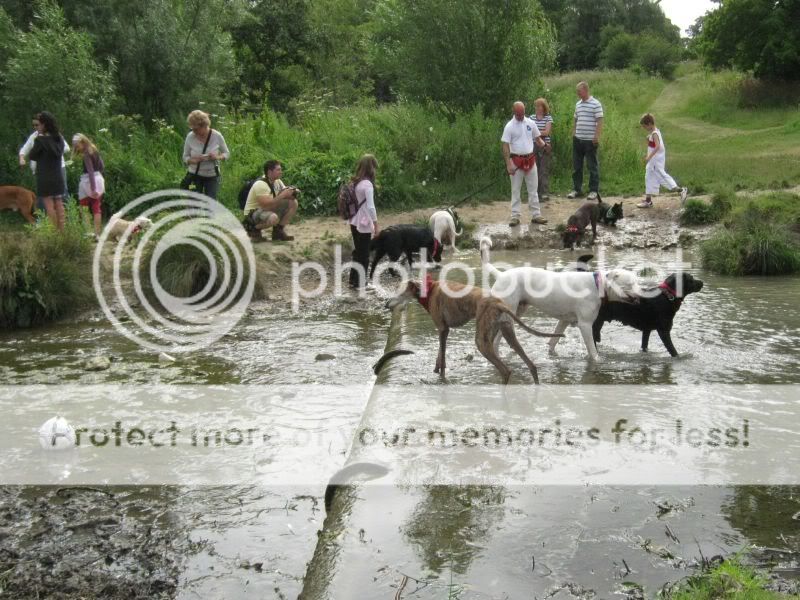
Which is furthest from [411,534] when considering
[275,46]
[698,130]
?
[275,46]

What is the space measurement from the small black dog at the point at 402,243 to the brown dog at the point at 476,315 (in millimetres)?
4254

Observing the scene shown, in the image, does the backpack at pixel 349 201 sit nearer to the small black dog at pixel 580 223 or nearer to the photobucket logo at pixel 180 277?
the photobucket logo at pixel 180 277

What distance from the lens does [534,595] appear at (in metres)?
4.45

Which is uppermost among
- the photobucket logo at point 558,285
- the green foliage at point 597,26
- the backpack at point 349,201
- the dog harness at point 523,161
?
the green foliage at point 597,26

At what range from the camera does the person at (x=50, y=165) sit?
1245 cm

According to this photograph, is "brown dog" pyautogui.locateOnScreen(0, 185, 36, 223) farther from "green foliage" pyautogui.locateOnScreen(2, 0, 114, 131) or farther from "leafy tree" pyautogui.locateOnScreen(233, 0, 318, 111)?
"leafy tree" pyautogui.locateOnScreen(233, 0, 318, 111)

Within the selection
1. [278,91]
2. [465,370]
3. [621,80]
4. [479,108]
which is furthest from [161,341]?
[621,80]

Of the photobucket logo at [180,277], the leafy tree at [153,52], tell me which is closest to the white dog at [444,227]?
the photobucket logo at [180,277]

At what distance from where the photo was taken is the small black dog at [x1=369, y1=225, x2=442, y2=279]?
1238 cm

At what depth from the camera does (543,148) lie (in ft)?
54.1

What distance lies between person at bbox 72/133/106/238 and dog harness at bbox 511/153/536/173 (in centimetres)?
692

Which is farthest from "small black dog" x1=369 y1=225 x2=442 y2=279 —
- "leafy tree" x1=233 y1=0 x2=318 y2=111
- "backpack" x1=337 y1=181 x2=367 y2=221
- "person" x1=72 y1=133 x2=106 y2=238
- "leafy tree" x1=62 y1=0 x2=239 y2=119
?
"leafy tree" x1=233 y1=0 x2=318 y2=111

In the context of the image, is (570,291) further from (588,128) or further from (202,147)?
(588,128)

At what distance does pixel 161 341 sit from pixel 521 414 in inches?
195
